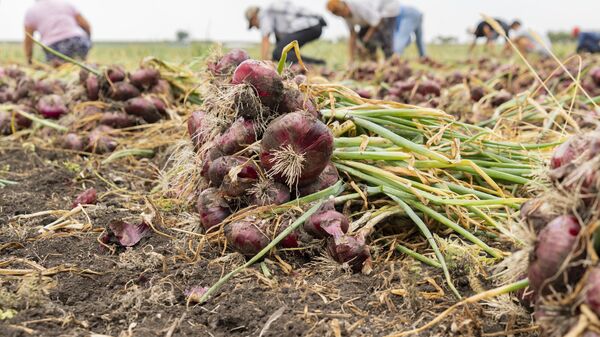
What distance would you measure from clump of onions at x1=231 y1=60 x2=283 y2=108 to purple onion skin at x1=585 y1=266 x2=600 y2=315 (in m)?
1.29

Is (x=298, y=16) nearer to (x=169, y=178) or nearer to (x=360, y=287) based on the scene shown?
(x=169, y=178)

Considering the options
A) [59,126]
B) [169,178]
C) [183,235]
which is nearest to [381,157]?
[183,235]

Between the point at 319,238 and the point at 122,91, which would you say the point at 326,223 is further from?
the point at 122,91

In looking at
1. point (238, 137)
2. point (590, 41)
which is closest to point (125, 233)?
point (238, 137)

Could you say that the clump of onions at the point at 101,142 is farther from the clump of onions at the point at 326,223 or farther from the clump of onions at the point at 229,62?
the clump of onions at the point at 326,223

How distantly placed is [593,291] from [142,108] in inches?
133

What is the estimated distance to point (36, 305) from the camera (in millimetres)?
1712

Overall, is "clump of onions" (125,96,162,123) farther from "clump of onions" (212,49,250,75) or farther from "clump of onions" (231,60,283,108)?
"clump of onions" (231,60,283,108)

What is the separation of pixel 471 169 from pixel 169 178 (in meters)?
1.34

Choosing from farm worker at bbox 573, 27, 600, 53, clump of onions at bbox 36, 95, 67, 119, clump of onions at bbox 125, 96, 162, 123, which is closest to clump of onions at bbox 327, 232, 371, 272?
clump of onions at bbox 125, 96, 162, 123

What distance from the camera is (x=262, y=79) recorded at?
6.88 ft

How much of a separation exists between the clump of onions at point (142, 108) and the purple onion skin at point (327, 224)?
7.54ft

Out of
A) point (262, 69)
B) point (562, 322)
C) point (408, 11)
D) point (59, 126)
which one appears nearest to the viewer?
point (562, 322)

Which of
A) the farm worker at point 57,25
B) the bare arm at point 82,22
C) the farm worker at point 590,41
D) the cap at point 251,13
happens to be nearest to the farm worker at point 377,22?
the cap at point 251,13
